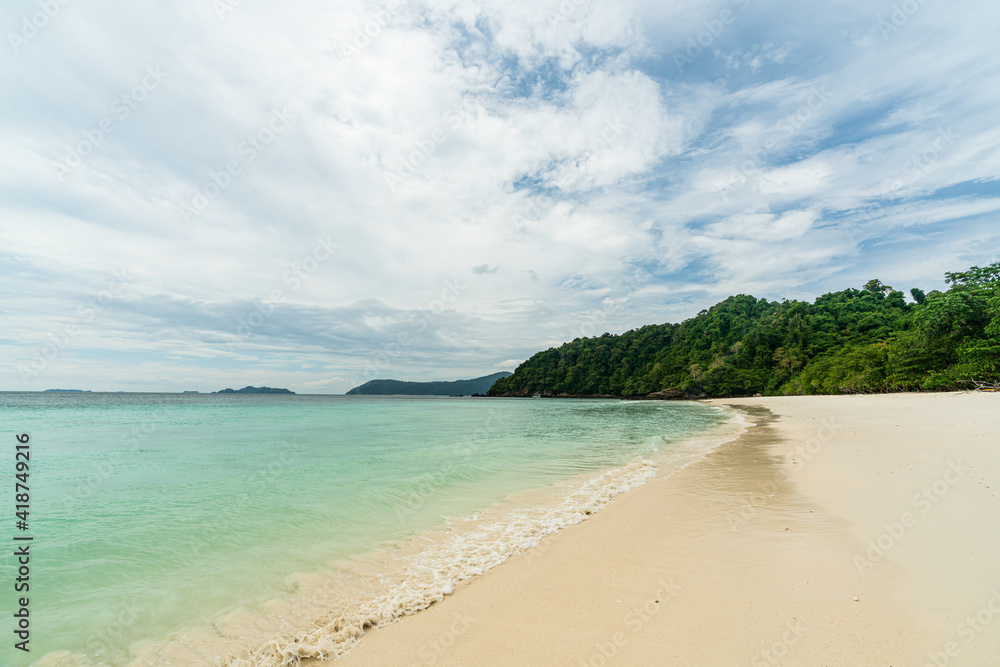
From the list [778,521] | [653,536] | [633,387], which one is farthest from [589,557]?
[633,387]

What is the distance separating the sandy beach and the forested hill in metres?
38.0

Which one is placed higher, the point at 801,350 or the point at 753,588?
the point at 801,350

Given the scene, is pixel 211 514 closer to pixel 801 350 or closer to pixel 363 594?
pixel 363 594

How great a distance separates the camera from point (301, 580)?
5.07 metres

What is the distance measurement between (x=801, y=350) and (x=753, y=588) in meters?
84.9

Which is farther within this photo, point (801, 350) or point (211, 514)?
point (801, 350)

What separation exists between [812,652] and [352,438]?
2091cm

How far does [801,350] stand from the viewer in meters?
71.2

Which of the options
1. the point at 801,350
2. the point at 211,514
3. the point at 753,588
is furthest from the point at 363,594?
the point at 801,350

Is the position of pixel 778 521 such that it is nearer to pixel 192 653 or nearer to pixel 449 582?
pixel 449 582

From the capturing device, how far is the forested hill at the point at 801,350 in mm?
33625

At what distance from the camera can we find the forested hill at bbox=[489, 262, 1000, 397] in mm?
33625

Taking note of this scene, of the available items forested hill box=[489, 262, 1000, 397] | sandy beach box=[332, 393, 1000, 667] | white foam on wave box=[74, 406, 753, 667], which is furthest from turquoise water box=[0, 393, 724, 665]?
forested hill box=[489, 262, 1000, 397]

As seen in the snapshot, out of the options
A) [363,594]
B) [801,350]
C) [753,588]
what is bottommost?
[363,594]
